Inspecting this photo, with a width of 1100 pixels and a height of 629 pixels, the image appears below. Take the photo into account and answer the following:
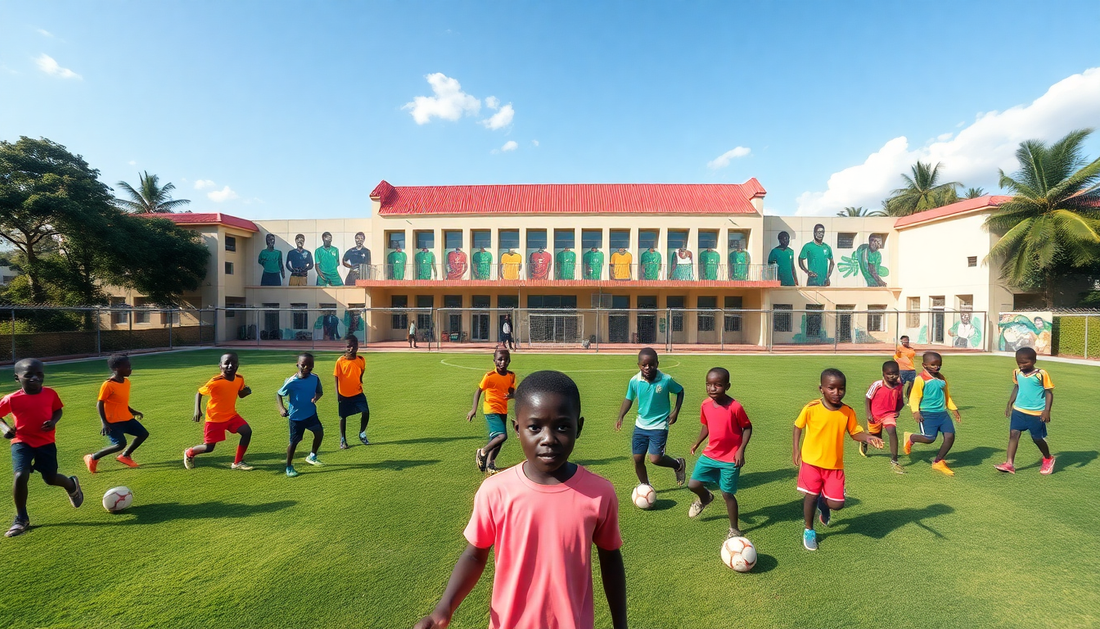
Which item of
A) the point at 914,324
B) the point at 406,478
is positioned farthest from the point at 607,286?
the point at 406,478

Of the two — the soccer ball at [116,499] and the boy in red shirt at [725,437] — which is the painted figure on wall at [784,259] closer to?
the boy in red shirt at [725,437]

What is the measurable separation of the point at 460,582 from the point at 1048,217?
3503cm

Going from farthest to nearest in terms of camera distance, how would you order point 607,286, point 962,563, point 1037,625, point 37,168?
point 607,286
point 37,168
point 962,563
point 1037,625

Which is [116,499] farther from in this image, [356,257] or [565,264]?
[356,257]

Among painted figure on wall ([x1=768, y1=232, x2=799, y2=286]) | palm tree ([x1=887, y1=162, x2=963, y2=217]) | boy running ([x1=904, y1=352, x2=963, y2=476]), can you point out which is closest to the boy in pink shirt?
boy running ([x1=904, y1=352, x2=963, y2=476])

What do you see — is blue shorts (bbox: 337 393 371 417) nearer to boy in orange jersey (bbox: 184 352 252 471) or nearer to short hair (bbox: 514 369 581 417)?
boy in orange jersey (bbox: 184 352 252 471)

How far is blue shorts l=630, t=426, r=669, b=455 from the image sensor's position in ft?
17.7

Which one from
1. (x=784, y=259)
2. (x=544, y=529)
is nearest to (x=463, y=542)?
(x=544, y=529)

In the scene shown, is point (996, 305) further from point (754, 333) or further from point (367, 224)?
point (367, 224)

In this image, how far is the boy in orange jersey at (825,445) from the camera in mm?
4410

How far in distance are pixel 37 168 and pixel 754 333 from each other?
128ft

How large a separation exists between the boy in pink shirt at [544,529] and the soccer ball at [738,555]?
2593mm

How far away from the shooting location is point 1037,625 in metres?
3.42

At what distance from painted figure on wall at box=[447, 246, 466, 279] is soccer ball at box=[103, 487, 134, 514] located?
27.0 meters
